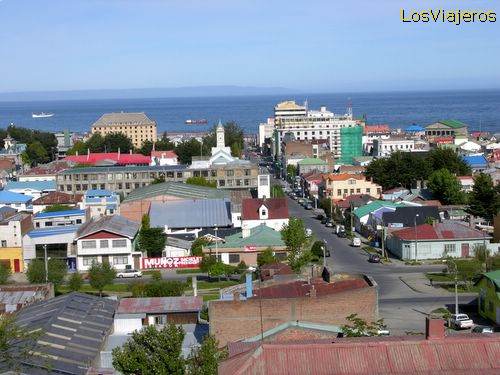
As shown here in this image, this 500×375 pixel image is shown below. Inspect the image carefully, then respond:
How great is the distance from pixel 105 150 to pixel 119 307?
5763cm

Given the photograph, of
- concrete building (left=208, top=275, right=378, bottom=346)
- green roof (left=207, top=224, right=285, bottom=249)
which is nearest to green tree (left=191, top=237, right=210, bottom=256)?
green roof (left=207, top=224, right=285, bottom=249)

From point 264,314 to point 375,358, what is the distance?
5.63 meters

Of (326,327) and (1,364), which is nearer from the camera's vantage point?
(1,364)

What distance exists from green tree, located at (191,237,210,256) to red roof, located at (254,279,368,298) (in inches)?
575

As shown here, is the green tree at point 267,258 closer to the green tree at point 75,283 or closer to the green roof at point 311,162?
the green tree at point 75,283

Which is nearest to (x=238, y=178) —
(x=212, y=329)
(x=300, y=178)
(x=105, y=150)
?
(x=300, y=178)

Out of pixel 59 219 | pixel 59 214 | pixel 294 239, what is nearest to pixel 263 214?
pixel 294 239

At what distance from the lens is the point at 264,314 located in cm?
1719

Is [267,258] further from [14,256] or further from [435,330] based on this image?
[435,330]

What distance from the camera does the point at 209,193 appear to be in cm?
4359

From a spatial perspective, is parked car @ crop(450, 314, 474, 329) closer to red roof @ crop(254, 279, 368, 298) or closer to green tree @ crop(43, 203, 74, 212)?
red roof @ crop(254, 279, 368, 298)

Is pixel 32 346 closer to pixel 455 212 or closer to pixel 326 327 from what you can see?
pixel 326 327

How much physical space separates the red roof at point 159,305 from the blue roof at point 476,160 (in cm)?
3929

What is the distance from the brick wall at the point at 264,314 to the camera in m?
17.2
